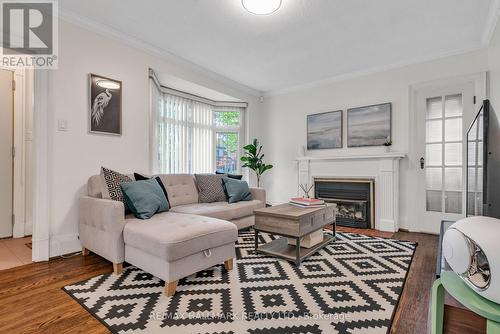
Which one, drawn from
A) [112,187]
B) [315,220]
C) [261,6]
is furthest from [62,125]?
Answer: [315,220]

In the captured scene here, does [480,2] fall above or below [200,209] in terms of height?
above

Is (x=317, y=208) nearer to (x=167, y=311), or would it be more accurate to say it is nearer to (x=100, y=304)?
(x=167, y=311)

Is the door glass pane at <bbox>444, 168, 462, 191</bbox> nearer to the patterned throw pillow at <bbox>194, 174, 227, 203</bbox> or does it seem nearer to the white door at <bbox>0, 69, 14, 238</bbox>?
the patterned throw pillow at <bbox>194, 174, 227, 203</bbox>

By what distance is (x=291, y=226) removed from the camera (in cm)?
232

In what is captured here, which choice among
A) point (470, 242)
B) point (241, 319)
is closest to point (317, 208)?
point (241, 319)

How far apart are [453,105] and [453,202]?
128 cm

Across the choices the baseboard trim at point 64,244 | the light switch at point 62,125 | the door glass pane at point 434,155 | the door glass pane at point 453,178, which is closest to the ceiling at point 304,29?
the light switch at point 62,125

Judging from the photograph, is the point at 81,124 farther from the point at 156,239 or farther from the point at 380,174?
the point at 380,174

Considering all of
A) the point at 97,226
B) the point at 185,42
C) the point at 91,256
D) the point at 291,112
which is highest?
the point at 185,42

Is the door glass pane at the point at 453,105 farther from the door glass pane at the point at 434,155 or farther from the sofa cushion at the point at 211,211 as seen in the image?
the sofa cushion at the point at 211,211

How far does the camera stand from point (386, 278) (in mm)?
2055

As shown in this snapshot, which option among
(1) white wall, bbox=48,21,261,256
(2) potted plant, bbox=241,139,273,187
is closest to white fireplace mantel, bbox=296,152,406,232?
(2) potted plant, bbox=241,139,273,187

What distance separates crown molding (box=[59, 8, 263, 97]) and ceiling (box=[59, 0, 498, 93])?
0.11 ft

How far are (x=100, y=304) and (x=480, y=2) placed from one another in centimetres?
405
